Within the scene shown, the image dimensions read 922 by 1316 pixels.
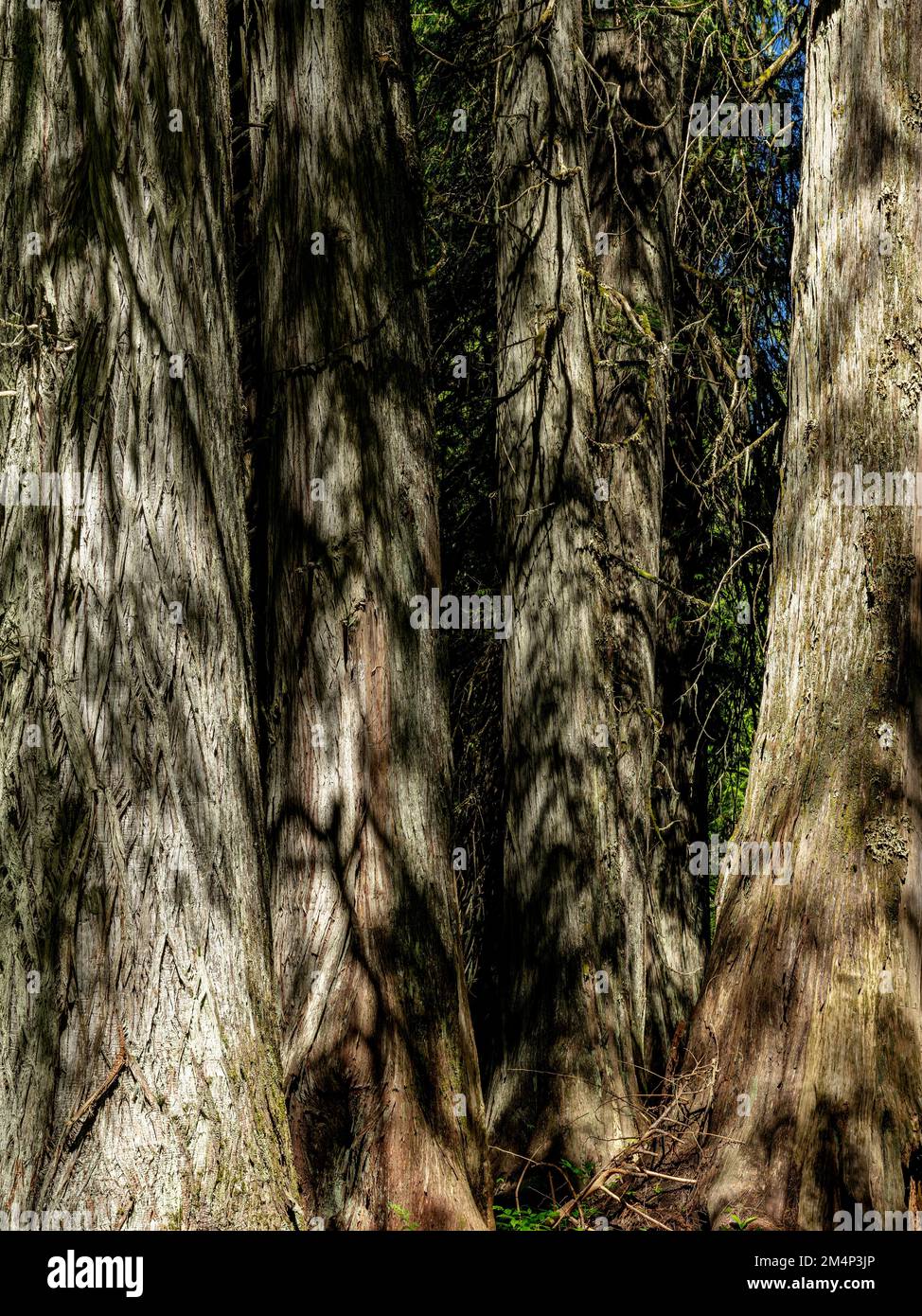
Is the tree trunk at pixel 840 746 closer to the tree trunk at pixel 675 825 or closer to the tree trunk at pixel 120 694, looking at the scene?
the tree trunk at pixel 120 694

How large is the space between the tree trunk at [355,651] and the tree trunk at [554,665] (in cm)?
118

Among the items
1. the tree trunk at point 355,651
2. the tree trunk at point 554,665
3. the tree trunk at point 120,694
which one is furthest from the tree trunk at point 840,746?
the tree trunk at point 120,694

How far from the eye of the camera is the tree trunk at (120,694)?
2.87 metres

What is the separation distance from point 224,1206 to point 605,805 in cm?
286

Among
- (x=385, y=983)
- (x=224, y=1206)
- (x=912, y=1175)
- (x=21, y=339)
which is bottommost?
(x=912, y=1175)

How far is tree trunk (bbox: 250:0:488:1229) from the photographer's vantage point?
3805 millimetres

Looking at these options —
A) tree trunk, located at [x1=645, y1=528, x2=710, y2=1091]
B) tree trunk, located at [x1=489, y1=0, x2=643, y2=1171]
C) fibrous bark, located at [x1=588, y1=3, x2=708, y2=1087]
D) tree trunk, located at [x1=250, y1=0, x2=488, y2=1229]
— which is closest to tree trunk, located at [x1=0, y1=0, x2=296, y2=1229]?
tree trunk, located at [x1=250, y1=0, x2=488, y2=1229]

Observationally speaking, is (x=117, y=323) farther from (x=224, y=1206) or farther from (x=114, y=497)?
(x=224, y=1206)

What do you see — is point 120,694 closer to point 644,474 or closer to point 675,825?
point 644,474

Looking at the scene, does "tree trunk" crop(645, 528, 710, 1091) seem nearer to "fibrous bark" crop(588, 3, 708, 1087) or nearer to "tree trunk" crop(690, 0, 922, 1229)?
"fibrous bark" crop(588, 3, 708, 1087)

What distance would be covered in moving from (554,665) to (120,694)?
280 cm

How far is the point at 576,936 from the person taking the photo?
5.28 meters

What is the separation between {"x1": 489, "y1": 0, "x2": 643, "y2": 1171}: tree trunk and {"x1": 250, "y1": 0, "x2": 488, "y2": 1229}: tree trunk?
1.18m

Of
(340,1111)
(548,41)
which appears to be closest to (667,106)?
(548,41)
